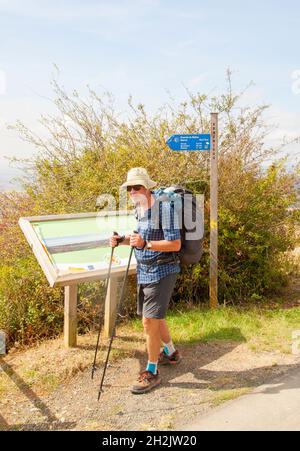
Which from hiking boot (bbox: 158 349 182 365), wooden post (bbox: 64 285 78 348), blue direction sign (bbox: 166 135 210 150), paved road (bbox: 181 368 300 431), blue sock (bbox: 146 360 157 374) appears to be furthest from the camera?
blue direction sign (bbox: 166 135 210 150)

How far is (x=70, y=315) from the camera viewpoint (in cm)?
485

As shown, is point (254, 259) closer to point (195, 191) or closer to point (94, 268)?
point (195, 191)

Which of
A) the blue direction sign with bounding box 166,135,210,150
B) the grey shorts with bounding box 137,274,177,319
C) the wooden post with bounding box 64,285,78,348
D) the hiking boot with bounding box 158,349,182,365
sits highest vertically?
the blue direction sign with bounding box 166,135,210,150

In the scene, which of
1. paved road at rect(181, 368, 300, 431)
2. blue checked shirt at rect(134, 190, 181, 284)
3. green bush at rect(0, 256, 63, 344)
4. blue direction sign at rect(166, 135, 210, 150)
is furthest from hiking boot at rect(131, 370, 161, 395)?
blue direction sign at rect(166, 135, 210, 150)

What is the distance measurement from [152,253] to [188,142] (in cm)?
210

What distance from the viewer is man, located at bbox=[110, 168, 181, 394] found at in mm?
3881

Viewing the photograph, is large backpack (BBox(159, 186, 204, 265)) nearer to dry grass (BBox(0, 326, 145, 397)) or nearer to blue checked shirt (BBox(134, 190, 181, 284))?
blue checked shirt (BBox(134, 190, 181, 284))

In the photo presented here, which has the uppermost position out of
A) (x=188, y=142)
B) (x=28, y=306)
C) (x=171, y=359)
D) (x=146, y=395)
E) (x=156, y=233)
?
(x=188, y=142)

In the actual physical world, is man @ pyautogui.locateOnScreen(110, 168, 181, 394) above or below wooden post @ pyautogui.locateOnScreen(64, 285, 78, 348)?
above

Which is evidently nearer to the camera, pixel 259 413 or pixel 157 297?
pixel 259 413

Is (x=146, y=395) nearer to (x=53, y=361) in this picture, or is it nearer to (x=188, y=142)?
(x=53, y=361)

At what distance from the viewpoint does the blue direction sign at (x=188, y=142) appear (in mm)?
5566

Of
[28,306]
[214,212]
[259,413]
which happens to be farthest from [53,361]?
[214,212]

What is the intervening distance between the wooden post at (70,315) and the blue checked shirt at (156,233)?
39.5 inches
